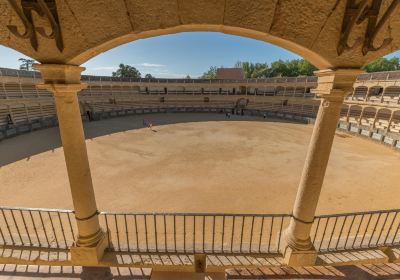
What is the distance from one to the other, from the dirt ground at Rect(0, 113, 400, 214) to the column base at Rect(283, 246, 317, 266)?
3.53 metres

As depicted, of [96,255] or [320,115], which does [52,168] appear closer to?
[96,255]

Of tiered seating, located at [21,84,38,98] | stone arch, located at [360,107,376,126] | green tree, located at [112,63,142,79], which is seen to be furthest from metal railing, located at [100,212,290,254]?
green tree, located at [112,63,142,79]

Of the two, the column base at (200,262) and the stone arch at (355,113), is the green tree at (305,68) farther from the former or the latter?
the column base at (200,262)

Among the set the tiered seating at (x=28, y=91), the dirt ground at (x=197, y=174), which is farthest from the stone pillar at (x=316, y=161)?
the tiered seating at (x=28, y=91)

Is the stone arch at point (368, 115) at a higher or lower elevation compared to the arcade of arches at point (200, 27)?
lower

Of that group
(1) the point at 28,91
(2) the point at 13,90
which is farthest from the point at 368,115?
(2) the point at 13,90

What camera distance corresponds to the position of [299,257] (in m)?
3.93

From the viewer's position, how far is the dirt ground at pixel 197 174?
796 centimetres

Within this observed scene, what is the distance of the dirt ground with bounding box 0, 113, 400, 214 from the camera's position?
7957 millimetres

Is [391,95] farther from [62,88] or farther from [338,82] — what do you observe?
[62,88]

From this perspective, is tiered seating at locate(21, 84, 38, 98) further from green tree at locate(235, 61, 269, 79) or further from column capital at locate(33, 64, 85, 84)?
green tree at locate(235, 61, 269, 79)

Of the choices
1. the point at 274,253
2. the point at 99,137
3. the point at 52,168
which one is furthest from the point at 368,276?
the point at 99,137

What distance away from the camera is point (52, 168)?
35.4 feet

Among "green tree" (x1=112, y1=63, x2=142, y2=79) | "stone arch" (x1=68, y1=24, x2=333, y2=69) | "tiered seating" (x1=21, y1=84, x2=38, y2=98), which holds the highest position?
"green tree" (x1=112, y1=63, x2=142, y2=79)
